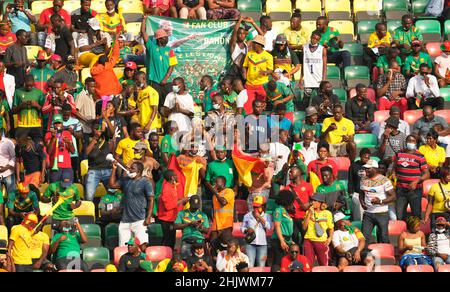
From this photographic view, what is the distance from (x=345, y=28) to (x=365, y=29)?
38 centimetres

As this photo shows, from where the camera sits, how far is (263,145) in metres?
24.9

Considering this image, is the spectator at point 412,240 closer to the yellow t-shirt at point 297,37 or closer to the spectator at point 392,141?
the spectator at point 392,141

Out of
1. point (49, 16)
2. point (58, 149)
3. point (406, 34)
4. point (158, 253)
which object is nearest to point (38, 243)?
point (158, 253)

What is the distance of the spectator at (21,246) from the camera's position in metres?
23.2

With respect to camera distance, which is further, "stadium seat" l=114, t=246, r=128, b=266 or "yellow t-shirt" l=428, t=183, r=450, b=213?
"yellow t-shirt" l=428, t=183, r=450, b=213

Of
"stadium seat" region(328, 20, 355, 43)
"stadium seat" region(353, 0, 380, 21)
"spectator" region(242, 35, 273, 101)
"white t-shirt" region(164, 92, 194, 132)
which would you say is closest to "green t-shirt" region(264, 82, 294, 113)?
"spectator" region(242, 35, 273, 101)

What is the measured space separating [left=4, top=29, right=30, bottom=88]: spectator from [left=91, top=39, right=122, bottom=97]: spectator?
1249 millimetres

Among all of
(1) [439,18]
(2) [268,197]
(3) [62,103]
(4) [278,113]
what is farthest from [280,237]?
(1) [439,18]

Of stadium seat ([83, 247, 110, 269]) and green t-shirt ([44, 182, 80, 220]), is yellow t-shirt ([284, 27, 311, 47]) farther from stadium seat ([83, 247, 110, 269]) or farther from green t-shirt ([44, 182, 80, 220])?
stadium seat ([83, 247, 110, 269])

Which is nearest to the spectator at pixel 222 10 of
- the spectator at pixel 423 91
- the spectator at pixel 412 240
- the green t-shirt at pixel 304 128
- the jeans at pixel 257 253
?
the green t-shirt at pixel 304 128

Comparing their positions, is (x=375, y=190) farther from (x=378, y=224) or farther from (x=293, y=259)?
(x=293, y=259)

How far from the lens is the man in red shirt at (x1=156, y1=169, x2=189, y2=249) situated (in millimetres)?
24062

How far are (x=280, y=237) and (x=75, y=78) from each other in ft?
17.6

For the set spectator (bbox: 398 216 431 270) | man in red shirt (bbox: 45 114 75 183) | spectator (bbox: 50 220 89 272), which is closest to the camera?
spectator (bbox: 50 220 89 272)
